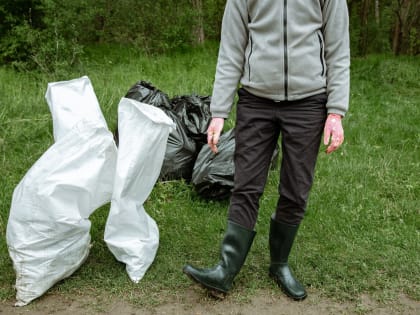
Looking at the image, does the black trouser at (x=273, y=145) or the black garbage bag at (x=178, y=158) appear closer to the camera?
the black trouser at (x=273, y=145)

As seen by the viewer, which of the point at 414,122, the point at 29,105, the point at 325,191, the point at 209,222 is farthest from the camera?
the point at 414,122

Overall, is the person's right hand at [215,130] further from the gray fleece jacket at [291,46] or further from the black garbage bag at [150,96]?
the black garbage bag at [150,96]

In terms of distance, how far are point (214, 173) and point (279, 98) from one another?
1559 mm

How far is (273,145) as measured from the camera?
2.82 meters

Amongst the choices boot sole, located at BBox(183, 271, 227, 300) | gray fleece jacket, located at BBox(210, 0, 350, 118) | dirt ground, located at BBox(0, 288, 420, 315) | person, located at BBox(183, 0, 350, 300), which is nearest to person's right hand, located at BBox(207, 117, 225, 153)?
person, located at BBox(183, 0, 350, 300)

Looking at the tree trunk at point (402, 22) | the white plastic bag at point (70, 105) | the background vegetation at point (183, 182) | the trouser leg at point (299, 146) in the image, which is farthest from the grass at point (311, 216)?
the tree trunk at point (402, 22)

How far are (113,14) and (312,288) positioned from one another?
793cm

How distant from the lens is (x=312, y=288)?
3068 mm

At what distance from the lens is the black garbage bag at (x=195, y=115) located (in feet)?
15.0

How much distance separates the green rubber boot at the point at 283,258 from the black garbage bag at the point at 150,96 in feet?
7.17

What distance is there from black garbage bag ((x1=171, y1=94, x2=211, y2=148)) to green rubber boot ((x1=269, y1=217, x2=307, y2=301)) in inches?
66.9

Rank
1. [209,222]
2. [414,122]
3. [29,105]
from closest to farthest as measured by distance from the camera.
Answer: [209,222] < [29,105] < [414,122]

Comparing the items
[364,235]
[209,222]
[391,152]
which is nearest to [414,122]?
[391,152]

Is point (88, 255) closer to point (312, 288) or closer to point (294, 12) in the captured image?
point (312, 288)
